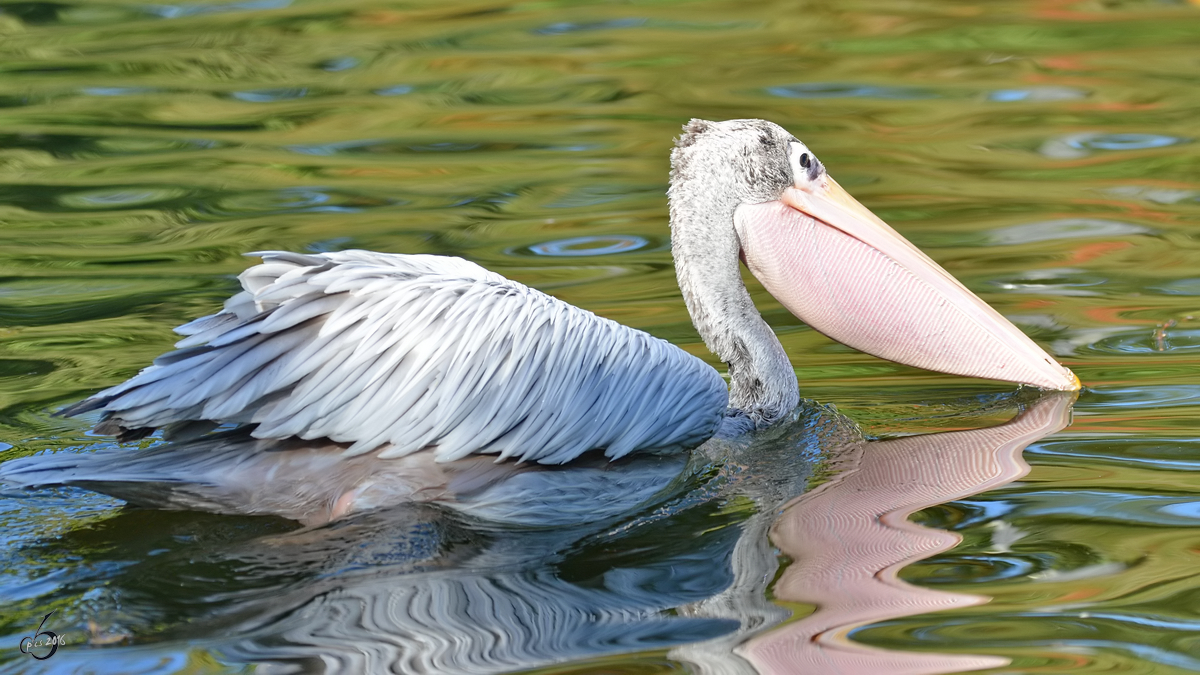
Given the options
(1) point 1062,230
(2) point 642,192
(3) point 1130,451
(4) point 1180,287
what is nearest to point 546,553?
(3) point 1130,451

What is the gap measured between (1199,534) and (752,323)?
1.59 metres

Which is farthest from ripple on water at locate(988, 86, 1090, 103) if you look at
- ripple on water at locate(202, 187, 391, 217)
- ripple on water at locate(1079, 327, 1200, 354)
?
ripple on water at locate(202, 187, 391, 217)

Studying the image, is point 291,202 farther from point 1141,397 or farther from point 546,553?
point 1141,397

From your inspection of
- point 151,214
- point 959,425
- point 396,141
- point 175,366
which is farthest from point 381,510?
point 396,141

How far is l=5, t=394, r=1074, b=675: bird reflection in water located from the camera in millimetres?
2877

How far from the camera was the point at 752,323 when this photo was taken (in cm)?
455

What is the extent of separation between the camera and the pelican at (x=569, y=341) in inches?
140

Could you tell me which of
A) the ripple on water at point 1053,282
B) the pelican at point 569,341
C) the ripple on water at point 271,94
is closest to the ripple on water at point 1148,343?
the ripple on water at point 1053,282

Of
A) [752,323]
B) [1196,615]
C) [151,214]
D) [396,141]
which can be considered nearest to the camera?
[1196,615]

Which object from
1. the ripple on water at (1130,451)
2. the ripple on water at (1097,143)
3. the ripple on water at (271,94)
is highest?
the ripple on water at (271,94)

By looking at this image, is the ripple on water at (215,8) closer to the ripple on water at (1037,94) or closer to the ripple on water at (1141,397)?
the ripple on water at (1037,94)

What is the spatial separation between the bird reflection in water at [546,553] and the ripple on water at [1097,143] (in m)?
3.38

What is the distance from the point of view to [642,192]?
6.98 metres

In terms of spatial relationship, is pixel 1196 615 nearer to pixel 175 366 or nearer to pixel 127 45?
pixel 175 366
